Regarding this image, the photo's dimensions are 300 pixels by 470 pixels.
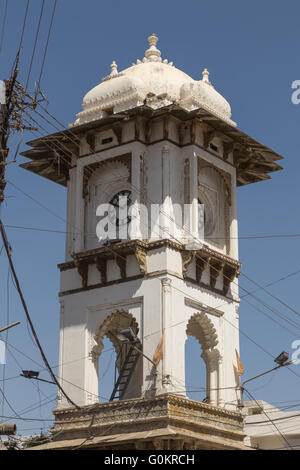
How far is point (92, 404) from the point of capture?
37000 mm

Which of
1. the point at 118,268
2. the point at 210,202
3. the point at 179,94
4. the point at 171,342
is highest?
the point at 179,94

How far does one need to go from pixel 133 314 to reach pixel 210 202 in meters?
5.72

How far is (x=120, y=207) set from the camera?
3938 cm

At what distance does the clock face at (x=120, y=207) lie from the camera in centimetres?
3897

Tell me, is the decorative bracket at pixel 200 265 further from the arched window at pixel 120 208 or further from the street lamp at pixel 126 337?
the street lamp at pixel 126 337

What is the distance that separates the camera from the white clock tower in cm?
3616

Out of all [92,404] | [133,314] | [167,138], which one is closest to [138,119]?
[167,138]

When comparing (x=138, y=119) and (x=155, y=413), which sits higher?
(x=138, y=119)

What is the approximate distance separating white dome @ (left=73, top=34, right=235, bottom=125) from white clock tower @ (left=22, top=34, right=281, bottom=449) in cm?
Result: 5

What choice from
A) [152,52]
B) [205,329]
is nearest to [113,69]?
[152,52]

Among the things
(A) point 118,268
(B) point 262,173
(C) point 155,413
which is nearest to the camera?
(C) point 155,413

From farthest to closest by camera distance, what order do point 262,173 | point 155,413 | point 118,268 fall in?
point 262,173 → point 118,268 → point 155,413

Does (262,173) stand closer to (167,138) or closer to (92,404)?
(167,138)

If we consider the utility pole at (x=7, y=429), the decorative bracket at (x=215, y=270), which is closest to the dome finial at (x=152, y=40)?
the decorative bracket at (x=215, y=270)
